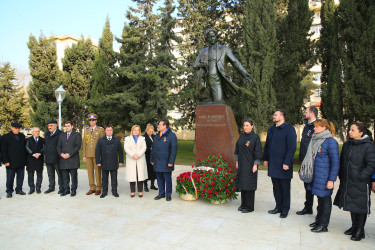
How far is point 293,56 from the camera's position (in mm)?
12227

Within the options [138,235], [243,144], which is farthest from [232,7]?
[138,235]

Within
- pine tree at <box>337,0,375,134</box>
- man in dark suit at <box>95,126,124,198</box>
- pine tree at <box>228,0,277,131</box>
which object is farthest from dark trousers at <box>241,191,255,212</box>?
pine tree at <box>228,0,277,131</box>

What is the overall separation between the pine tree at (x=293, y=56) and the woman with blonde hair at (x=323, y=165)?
9.16 m

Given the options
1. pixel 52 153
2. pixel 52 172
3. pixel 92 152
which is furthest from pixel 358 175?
pixel 52 172

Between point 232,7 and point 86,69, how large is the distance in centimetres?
1024

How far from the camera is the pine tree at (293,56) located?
12.2m

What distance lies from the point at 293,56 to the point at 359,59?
11.3ft

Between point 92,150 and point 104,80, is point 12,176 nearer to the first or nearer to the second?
point 92,150

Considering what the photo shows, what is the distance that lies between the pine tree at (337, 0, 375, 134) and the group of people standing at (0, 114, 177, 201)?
703 cm

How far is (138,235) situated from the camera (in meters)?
3.79

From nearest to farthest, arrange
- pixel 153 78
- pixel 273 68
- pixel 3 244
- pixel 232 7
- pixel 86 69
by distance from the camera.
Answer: pixel 3 244
pixel 273 68
pixel 153 78
pixel 232 7
pixel 86 69

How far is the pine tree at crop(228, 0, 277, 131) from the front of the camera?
1250cm

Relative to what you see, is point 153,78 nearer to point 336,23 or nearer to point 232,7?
point 232,7

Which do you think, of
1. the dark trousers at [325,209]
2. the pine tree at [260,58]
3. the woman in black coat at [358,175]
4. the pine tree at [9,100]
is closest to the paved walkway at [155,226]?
the dark trousers at [325,209]
